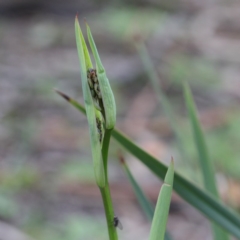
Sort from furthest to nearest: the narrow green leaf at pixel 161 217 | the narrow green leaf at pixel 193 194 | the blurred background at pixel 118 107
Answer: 1. the blurred background at pixel 118 107
2. the narrow green leaf at pixel 193 194
3. the narrow green leaf at pixel 161 217

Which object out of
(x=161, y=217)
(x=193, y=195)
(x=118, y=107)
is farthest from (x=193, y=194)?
(x=118, y=107)

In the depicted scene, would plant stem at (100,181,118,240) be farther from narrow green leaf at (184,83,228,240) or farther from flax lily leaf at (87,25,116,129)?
narrow green leaf at (184,83,228,240)

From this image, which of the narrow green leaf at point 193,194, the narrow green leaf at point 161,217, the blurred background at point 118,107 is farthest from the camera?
the blurred background at point 118,107

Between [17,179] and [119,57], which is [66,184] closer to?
[17,179]

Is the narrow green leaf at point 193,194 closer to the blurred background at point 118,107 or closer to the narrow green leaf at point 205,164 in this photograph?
the narrow green leaf at point 205,164

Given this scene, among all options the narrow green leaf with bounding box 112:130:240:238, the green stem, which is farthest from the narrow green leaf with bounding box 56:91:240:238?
the green stem

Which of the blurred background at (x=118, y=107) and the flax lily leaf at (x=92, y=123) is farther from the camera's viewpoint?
the blurred background at (x=118, y=107)

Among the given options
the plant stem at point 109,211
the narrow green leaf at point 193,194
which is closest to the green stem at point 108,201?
the plant stem at point 109,211
